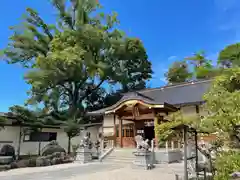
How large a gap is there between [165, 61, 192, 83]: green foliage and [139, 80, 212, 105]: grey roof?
36.9 ft

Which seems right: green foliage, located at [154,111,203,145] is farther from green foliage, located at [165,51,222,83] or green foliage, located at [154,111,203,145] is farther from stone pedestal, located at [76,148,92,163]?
green foliage, located at [165,51,222,83]

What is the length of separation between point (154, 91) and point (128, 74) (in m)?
7.13

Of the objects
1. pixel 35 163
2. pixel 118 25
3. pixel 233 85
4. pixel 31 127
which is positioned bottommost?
pixel 35 163

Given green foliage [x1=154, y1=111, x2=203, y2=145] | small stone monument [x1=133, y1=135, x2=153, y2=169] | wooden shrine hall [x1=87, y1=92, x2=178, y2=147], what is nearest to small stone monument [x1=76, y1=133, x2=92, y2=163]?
wooden shrine hall [x1=87, y1=92, x2=178, y2=147]

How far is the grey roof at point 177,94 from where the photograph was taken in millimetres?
14962

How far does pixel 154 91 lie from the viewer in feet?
69.0

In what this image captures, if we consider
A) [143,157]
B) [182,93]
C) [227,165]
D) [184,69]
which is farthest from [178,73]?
[227,165]

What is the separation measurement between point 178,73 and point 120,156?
20.5 meters

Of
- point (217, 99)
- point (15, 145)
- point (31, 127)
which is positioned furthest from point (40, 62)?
point (217, 99)

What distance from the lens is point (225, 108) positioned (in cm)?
494

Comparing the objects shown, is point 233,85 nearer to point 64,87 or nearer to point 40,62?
point 40,62

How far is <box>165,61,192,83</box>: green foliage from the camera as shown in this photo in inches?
1218

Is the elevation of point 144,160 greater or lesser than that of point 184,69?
lesser

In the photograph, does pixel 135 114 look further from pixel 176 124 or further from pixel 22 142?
pixel 22 142
